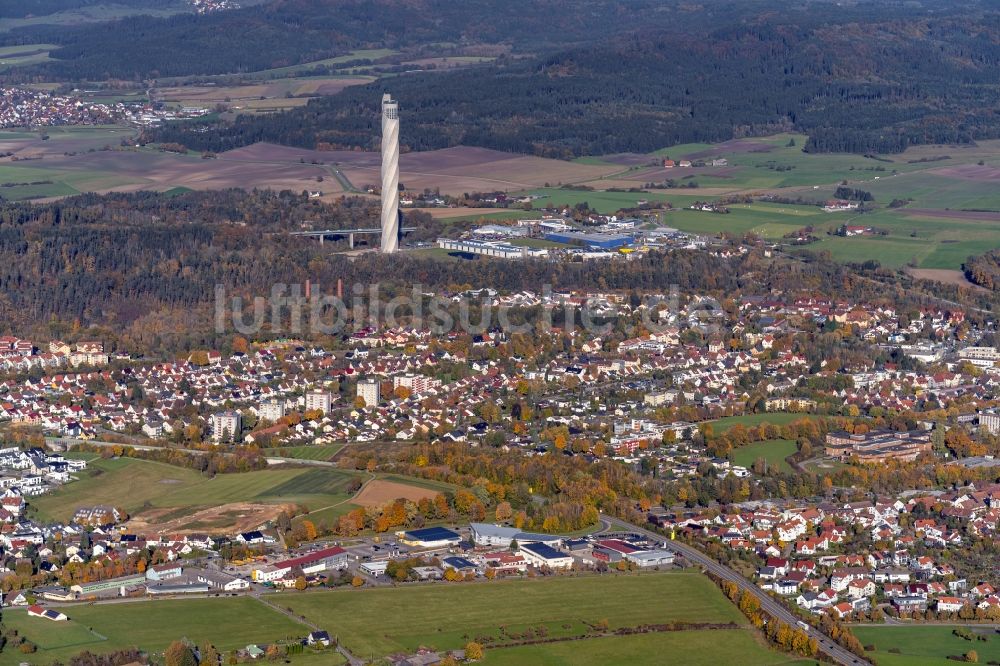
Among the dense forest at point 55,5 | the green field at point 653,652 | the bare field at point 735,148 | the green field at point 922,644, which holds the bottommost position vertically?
the green field at point 922,644

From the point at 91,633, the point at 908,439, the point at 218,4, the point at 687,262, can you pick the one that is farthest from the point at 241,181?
Result: the point at 218,4

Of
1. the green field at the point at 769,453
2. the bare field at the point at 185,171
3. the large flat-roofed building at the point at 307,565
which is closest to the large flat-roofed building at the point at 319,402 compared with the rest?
the green field at the point at 769,453

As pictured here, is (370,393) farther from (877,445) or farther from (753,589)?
(753,589)

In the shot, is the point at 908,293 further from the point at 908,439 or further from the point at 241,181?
the point at 241,181

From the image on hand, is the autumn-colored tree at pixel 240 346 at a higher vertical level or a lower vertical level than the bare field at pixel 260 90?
lower

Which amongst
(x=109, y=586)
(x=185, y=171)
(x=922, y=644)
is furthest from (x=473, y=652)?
(x=185, y=171)

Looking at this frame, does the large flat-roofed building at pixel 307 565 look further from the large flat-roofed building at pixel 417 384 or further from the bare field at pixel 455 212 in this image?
the bare field at pixel 455 212
